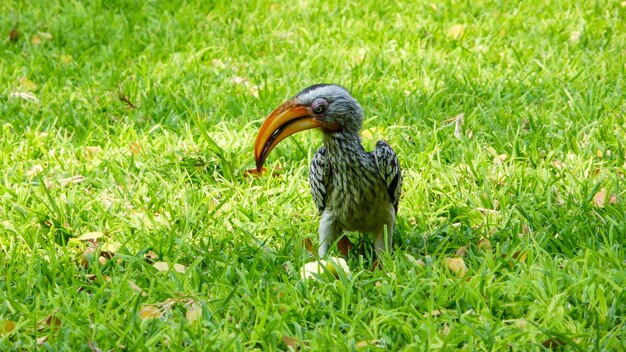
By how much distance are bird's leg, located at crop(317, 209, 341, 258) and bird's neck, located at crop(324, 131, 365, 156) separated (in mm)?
355

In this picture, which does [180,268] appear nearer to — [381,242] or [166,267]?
[166,267]

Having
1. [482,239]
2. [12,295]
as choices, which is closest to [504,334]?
[482,239]

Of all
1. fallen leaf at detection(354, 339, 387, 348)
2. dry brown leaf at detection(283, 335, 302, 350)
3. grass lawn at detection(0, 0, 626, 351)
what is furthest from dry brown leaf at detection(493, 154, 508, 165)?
dry brown leaf at detection(283, 335, 302, 350)

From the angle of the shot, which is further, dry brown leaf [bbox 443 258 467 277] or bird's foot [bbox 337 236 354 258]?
bird's foot [bbox 337 236 354 258]

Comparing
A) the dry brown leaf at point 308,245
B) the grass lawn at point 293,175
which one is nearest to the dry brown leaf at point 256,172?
the grass lawn at point 293,175

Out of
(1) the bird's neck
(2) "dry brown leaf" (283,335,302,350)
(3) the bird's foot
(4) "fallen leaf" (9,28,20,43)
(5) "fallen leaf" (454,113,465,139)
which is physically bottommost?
(3) the bird's foot

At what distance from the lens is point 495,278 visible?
4.17 metres

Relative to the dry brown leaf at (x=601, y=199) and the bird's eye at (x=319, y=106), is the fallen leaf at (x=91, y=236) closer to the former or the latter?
the bird's eye at (x=319, y=106)

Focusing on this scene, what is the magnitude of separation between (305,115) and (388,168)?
1.66ft

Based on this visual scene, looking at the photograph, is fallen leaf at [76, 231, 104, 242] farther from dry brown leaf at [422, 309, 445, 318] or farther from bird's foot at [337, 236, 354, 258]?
dry brown leaf at [422, 309, 445, 318]

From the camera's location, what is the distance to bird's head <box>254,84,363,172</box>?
423 cm

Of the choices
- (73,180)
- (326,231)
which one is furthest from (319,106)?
(73,180)

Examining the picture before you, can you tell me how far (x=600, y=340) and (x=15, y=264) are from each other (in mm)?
2692

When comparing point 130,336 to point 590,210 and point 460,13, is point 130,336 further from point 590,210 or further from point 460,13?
point 460,13
